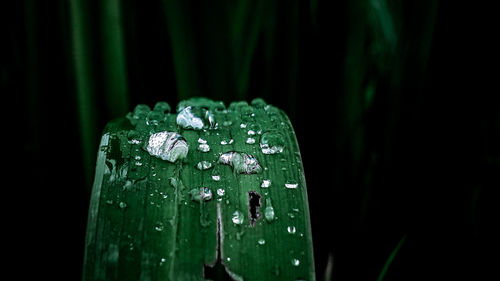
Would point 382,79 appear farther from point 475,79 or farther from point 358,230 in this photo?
point 358,230

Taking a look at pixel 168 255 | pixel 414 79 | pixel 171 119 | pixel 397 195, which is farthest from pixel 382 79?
pixel 168 255

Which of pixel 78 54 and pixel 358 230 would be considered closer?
pixel 78 54

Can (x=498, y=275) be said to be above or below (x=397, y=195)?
below

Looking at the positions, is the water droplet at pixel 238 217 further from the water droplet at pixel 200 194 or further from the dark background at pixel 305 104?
the dark background at pixel 305 104

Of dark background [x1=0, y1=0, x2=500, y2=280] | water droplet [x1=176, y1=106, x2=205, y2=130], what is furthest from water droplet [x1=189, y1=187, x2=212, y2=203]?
dark background [x1=0, y1=0, x2=500, y2=280]

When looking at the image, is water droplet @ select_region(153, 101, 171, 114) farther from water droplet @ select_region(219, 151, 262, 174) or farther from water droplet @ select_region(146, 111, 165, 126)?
water droplet @ select_region(219, 151, 262, 174)

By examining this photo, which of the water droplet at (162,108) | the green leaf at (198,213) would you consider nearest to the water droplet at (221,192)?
the green leaf at (198,213)

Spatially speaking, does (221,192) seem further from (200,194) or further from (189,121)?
→ (189,121)
